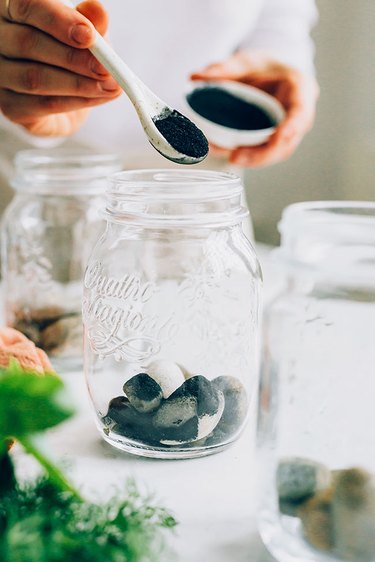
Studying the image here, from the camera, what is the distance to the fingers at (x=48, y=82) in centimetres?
65

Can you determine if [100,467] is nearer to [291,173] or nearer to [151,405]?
[151,405]

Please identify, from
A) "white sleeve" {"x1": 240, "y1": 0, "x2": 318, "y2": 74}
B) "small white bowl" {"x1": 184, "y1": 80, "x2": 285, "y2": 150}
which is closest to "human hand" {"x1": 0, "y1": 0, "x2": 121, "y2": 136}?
"small white bowl" {"x1": 184, "y1": 80, "x2": 285, "y2": 150}

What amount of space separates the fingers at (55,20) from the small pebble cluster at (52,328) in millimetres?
279

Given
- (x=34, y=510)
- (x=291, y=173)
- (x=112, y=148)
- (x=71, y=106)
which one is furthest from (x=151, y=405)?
(x=291, y=173)

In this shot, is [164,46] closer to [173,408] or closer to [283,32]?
[283,32]

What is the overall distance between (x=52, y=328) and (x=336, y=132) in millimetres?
1550

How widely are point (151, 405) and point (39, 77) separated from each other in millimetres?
319

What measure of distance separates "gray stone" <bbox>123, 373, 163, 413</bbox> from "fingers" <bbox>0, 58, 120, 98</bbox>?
251mm

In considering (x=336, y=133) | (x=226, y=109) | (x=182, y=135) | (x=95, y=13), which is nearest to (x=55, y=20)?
(x=95, y=13)

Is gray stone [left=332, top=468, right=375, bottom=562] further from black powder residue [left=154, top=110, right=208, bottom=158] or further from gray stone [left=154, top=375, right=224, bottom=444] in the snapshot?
black powder residue [left=154, top=110, right=208, bottom=158]

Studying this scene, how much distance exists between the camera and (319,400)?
1.44 feet

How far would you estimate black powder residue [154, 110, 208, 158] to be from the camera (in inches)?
22.7

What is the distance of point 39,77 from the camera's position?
683 mm

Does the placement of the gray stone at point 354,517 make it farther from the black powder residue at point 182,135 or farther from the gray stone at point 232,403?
the black powder residue at point 182,135
